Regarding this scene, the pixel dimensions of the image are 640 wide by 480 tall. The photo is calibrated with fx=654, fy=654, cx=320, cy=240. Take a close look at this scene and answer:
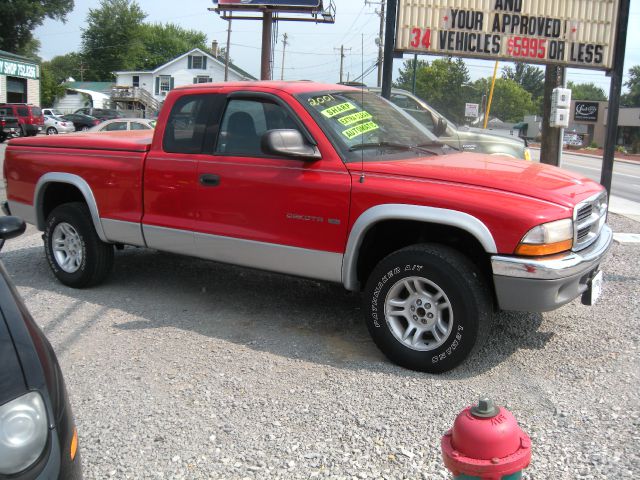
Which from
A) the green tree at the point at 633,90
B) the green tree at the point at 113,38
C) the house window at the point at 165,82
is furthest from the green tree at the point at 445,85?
the green tree at the point at 633,90

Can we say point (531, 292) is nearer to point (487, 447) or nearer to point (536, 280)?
point (536, 280)

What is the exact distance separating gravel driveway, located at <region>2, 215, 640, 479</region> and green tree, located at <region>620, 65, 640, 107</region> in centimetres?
11180

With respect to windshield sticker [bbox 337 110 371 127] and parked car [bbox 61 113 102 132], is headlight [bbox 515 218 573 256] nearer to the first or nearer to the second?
windshield sticker [bbox 337 110 371 127]

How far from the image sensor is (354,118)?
4.88 m

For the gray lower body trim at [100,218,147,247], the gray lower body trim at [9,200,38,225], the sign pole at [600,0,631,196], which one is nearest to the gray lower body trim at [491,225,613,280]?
the gray lower body trim at [100,218,147,247]

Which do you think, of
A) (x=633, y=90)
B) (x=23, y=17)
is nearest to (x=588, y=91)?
(x=633, y=90)

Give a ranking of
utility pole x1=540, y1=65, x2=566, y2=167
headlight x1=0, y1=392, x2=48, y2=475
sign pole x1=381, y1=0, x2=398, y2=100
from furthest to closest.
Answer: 1. utility pole x1=540, y1=65, x2=566, y2=167
2. sign pole x1=381, y1=0, x2=398, y2=100
3. headlight x1=0, y1=392, x2=48, y2=475

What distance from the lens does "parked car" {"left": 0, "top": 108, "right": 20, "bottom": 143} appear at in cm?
3095

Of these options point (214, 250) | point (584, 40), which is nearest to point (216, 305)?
point (214, 250)

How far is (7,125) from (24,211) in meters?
28.0

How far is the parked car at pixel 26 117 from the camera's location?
3203 centimetres

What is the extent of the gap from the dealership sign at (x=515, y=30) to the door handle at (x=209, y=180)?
5422mm

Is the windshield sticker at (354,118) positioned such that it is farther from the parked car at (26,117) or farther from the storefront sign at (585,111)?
the storefront sign at (585,111)

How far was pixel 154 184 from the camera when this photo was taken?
536 centimetres
